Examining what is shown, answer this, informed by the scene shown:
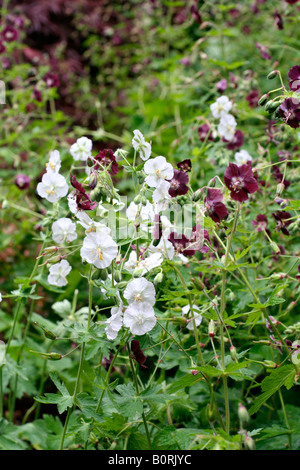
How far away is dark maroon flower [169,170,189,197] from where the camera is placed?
1204 mm

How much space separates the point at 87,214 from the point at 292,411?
3.29 feet

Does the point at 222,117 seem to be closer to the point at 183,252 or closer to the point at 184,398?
the point at 183,252

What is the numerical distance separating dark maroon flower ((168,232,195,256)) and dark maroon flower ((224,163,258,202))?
17 cm

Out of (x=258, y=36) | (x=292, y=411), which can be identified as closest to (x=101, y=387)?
(x=292, y=411)

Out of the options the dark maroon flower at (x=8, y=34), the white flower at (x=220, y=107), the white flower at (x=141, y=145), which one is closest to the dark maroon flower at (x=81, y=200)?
the white flower at (x=141, y=145)

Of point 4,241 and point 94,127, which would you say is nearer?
point 4,241

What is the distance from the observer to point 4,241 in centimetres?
276

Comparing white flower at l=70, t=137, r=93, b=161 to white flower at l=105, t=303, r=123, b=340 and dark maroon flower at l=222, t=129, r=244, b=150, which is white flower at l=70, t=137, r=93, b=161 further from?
dark maroon flower at l=222, t=129, r=244, b=150

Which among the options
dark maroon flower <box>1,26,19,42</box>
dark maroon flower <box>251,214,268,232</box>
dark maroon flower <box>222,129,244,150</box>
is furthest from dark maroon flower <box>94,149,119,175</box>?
dark maroon flower <box>1,26,19,42</box>

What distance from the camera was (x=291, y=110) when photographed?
120 cm

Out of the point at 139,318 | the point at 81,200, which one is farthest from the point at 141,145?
the point at 139,318

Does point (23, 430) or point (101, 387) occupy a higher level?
point (101, 387)

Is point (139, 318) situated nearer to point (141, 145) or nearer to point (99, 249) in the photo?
point (99, 249)

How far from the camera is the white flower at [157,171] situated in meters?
1.20
